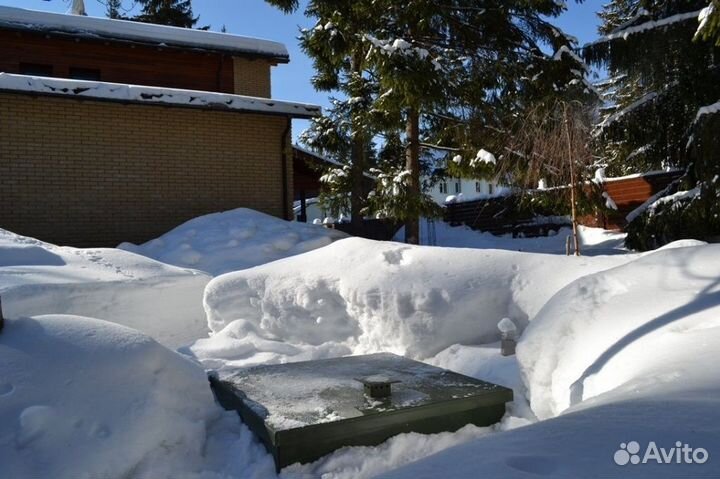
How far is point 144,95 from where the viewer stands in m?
8.75

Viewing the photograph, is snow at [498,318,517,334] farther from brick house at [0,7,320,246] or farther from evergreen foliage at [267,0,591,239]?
brick house at [0,7,320,246]

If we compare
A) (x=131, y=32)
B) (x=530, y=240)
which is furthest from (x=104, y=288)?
(x=530, y=240)

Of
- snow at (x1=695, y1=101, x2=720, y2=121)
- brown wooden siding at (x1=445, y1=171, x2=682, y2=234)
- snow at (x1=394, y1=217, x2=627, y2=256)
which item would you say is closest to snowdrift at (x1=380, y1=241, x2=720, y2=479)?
snow at (x1=695, y1=101, x2=720, y2=121)

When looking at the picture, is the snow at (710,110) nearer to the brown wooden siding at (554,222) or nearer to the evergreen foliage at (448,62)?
the evergreen foliage at (448,62)

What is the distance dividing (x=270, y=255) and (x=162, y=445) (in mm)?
5261

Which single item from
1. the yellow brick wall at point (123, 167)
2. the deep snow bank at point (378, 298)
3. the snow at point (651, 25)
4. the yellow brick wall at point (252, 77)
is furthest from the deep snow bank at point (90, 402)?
the snow at point (651, 25)

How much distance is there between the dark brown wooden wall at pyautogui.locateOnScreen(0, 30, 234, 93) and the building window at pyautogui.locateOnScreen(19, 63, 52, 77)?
0.28 ft

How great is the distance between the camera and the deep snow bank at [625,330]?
2.86 m

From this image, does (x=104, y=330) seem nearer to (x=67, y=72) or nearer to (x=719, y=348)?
(x=719, y=348)

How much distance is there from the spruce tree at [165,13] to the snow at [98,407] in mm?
24238

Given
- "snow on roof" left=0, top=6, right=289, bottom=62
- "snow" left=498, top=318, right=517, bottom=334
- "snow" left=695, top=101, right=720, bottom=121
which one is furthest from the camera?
"snow on roof" left=0, top=6, right=289, bottom=62

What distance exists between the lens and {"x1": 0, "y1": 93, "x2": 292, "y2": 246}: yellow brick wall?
27.3 ft

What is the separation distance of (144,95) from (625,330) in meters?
8.06

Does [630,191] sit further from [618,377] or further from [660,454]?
[660,454]
